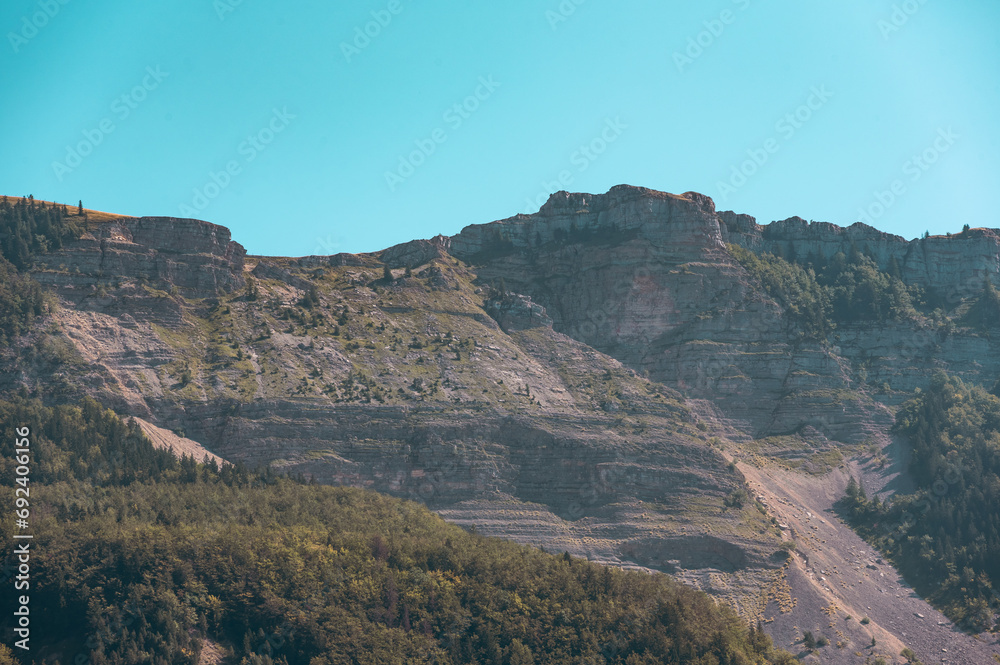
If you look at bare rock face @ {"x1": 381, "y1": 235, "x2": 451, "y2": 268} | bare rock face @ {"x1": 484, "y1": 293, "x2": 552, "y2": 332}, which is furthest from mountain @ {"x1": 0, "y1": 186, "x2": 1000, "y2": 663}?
bare rock face @ {"x1": 381, "y1": 235, "x2": 451, "y2": 268}

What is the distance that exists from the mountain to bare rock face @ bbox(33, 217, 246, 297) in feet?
0.97

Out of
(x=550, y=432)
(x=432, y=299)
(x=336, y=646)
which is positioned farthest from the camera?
(x=432, y=299)

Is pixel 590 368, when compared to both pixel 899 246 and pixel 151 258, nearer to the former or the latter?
pixel 151 258

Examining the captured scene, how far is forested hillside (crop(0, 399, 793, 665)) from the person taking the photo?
92000mm

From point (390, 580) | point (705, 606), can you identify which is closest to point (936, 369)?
point (705, 606)

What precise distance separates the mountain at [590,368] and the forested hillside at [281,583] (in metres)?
10.5

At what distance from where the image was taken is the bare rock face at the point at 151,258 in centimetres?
13625

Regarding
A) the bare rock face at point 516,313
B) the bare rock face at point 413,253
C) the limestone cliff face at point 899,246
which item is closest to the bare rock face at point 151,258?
the bare rock face at point 413,253

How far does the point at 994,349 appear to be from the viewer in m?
177

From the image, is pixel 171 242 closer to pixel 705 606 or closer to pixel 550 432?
pixel 550 432

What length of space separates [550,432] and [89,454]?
53.4 m

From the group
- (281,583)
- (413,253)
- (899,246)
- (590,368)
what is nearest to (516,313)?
(590,368)

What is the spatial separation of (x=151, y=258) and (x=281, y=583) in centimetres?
5897

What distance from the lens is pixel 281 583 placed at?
9856 centimetres
